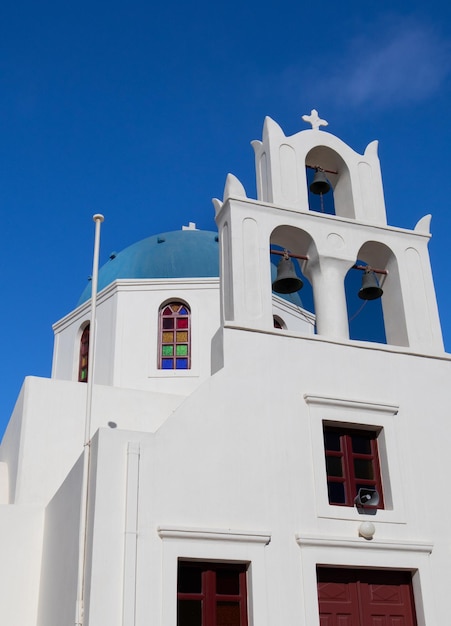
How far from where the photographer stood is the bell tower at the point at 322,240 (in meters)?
11.3

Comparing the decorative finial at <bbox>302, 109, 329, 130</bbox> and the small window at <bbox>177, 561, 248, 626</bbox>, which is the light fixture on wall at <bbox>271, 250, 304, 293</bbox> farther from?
the small window at <bbox>177, 561, 248, 626</bbox>

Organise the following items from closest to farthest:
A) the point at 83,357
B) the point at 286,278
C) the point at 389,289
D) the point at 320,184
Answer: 1. the point at 286,278
2. the point at 389,289
3. the point at 320,184
4. the point at 83,357

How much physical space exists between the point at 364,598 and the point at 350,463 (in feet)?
5.56

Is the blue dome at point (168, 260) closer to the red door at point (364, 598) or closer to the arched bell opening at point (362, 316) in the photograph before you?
the arched bell opening at point (362, 316)

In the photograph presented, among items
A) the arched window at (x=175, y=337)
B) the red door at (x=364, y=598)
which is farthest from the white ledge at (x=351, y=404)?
the arched window at (x=175, y=337)

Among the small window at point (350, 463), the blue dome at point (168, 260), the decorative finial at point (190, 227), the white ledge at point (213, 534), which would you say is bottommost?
the white ledge at point (213, 534)

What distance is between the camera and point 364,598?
9.67m

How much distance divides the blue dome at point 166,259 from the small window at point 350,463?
8350 mm

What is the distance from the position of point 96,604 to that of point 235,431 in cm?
268

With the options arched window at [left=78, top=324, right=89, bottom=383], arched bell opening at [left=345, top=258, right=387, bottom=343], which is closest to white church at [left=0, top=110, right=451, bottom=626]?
arched window at [left=78, top=324, right=89, bottom=383]

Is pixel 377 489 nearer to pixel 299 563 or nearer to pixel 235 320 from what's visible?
pixel 299 563

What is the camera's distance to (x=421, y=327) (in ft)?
39.0

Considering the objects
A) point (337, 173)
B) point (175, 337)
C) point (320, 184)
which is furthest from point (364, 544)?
point (175, 337)

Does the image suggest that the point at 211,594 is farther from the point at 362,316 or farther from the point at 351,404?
the point at 362,316
